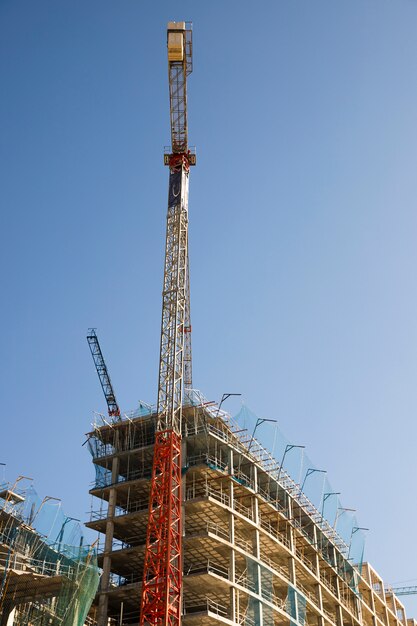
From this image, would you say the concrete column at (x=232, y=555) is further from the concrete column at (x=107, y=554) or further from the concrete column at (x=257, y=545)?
the concrete column at (x=107, y=554)

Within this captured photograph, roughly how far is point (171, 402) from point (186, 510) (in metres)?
7.31

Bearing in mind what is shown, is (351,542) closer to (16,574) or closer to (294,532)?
(294,532)

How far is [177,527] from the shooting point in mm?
53062

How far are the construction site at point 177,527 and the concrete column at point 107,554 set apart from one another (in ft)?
0.24

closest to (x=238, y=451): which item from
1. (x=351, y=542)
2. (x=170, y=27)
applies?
(x=351, y=542)

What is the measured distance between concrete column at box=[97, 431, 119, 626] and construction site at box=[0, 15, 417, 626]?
0.07 meters

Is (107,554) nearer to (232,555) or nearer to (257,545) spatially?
(232,555)

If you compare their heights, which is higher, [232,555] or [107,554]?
[107,554]

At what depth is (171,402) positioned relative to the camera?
189 feet

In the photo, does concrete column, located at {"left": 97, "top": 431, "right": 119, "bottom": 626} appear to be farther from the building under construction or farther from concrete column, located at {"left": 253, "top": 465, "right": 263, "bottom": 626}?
concrete column, located at {"left": 253, "top": 465, "right": 263, "bottom": 626}

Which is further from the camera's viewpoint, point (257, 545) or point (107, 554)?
point (257, 545)

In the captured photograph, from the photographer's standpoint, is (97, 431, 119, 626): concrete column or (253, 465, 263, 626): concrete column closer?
(97, 431, 119, 626): concrete column

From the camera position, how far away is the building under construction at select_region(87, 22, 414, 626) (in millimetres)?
52906

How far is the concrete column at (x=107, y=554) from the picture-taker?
2127 inches
